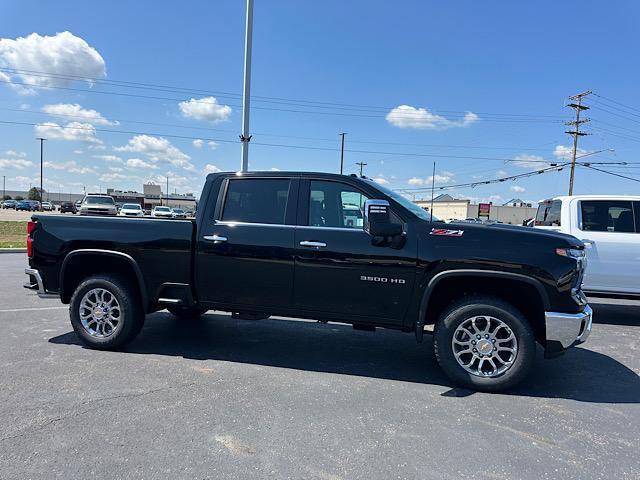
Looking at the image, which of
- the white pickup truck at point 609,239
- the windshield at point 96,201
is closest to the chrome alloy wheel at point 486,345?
the white pickup truck at point 609,239

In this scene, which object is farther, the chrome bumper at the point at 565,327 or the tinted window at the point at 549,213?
the tinted window at the point at 549,213

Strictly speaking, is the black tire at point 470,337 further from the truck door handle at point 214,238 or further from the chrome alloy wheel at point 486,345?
the truck door handle at point 214,238

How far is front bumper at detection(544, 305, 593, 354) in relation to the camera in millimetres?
3963

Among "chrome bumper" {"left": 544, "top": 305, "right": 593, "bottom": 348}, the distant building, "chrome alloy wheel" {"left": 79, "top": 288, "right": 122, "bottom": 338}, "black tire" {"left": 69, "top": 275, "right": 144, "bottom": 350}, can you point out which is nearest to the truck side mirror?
"chrome bumper" {"left": 544, "top": 305, "right": 593, "bottom": 348}

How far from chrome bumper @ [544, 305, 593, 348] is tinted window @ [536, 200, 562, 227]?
4.03 meters

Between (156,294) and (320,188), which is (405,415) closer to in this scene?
(320,188)

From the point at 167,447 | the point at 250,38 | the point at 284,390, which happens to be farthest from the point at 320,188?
the point at 250,38

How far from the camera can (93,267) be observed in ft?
17.3

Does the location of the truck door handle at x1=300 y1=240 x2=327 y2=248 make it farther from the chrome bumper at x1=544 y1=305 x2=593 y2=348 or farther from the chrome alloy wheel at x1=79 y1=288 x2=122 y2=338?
the chrome alloy wheel at x1=79 y1=288 x2=122 y2=338

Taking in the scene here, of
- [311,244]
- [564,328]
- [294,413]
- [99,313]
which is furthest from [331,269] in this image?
[99,313]

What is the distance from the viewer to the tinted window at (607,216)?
7.13 metres

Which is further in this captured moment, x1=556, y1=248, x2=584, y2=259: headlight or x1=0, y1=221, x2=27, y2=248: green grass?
x1=0, y1=221, x2=27, y2=248: green grass

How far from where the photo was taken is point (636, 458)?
3.07 meters

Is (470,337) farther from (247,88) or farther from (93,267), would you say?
(247,88)
